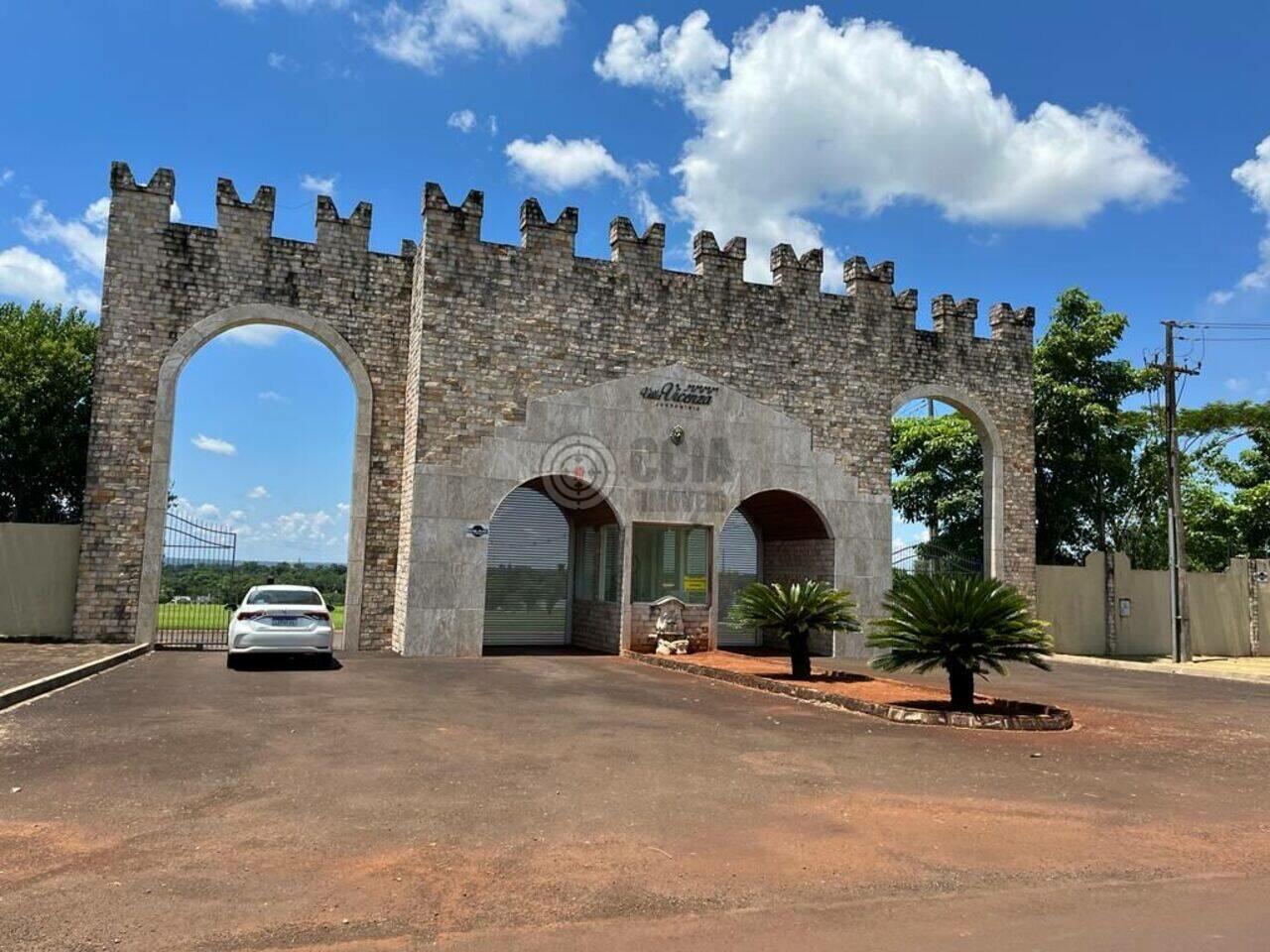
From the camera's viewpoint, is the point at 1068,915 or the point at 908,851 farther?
the point at 908,851

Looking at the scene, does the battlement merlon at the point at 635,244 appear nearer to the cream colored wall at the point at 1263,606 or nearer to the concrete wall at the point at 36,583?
the concrete wall at the point at 36,583

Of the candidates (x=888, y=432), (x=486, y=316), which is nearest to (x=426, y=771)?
(x=486, y=316)

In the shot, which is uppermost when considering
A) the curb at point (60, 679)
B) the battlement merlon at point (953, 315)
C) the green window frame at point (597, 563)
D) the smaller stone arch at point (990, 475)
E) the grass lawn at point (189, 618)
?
the battlement merlon at point (953, 315)

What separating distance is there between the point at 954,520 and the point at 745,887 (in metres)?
25.1

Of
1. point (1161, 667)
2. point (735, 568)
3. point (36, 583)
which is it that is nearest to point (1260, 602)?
point (1161, 667)

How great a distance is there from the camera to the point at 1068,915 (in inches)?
191

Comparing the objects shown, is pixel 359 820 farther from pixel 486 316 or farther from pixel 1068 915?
pixel 486 316

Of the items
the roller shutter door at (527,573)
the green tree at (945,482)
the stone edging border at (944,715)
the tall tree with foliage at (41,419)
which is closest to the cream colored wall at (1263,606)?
the green tree at (945,482)

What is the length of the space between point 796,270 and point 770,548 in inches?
266

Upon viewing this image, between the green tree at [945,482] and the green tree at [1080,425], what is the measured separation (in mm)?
1824

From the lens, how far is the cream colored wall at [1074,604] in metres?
24.4

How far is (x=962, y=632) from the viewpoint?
11555mm

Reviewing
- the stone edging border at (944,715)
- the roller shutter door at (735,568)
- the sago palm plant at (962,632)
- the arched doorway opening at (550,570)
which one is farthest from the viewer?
the roller shutter door at (735,568)

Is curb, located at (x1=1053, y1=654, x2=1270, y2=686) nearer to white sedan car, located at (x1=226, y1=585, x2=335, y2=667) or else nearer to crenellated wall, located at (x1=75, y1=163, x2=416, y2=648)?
crenellated wall, located at (x1=75, y1=163, x2=416, y2=648)
